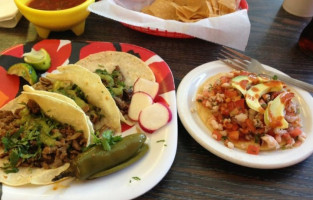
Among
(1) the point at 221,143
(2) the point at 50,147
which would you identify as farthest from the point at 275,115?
(2) the point at 50,147

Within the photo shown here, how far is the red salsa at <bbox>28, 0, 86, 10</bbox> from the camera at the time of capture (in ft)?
7.54

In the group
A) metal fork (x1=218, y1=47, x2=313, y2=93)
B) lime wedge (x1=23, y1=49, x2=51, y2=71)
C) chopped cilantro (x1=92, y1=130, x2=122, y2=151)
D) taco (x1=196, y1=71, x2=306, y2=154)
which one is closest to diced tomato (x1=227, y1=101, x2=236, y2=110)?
taco (x1=196, y1=71, x2=306, y2=154)

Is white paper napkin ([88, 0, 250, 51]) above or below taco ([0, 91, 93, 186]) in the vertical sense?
above

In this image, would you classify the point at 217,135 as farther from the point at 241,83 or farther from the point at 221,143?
the point at 241,83

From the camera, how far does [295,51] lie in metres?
2.50

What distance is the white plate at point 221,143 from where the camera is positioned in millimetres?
1570

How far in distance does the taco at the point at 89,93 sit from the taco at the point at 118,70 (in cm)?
14

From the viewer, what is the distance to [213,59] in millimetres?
2373

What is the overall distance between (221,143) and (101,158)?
73 cm

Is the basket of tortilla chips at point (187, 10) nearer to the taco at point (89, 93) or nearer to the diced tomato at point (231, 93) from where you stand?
the diced tomato at point (231, 93)

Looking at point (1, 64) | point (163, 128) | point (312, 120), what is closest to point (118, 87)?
point (163, 128)

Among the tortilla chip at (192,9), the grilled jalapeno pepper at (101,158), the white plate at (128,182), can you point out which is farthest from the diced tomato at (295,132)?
the tortilla chip at (192,9)

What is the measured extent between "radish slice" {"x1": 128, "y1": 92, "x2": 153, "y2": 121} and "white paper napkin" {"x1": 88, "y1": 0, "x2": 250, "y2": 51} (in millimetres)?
681

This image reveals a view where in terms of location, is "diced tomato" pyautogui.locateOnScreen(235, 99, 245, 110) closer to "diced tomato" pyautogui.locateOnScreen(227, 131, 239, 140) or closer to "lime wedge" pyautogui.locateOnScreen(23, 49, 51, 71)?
"diced tomato" pyautogui.locateOnScreen(227, 131, 239, 140)
